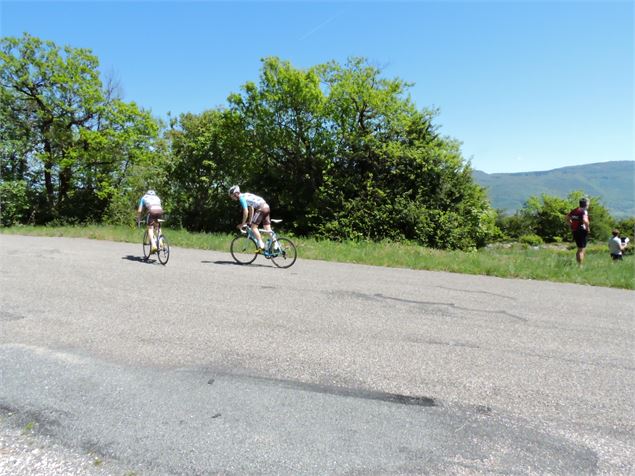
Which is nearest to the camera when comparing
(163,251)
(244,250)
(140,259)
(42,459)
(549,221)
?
(42,459)

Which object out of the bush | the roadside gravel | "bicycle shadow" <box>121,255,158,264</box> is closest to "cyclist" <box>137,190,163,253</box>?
"bicycle shadow" <box>121,255,158,264</box>

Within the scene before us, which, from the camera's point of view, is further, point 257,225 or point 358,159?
point 358,159

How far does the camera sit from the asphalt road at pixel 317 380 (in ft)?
8.59

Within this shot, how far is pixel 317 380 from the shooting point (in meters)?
3.62

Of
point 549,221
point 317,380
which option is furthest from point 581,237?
point 549,221

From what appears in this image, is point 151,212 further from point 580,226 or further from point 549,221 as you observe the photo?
point 549,221

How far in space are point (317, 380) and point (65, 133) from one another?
27948mm

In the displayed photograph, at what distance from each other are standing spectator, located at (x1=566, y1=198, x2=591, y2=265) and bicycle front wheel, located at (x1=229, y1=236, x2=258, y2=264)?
873 cm

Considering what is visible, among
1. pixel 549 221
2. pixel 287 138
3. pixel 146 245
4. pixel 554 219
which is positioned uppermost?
pixel 287 138

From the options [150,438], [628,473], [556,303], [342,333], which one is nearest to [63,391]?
[150,438]

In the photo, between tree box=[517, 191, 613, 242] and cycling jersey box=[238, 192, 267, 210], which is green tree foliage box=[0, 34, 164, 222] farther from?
tree box=[517, 191, 613, 242]

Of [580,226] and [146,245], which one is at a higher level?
[580,226]

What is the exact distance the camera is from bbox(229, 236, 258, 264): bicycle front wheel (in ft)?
34.7

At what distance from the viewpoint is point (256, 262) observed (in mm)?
10938
